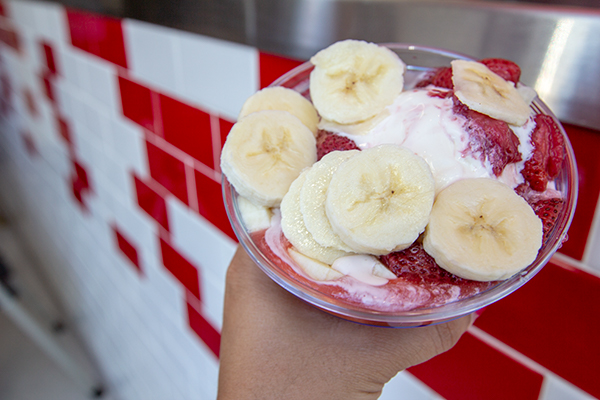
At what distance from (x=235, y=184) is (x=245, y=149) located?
0.05 metres

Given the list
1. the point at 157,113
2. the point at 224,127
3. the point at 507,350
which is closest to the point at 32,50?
the point at 157,113

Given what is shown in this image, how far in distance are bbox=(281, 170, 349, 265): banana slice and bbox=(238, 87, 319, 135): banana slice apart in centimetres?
15

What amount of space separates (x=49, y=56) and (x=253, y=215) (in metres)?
2.06

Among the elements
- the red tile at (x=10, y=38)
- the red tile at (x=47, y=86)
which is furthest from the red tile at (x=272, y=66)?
the red tile at (x=10, y=38)

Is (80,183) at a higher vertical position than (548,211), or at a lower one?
lower

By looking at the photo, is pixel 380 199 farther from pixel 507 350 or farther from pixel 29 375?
pixel 29 375

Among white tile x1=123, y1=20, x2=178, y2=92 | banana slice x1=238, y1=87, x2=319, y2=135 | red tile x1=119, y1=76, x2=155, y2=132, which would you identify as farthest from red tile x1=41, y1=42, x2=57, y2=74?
banana slice x1=238, y1=87, x2=319, y2=135

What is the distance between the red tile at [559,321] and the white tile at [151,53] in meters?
1.06

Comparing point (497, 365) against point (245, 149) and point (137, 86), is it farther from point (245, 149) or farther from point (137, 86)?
point (137, 86)

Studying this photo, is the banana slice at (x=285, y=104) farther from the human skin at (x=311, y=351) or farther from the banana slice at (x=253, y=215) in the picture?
the human skin at (x=311, y=351)

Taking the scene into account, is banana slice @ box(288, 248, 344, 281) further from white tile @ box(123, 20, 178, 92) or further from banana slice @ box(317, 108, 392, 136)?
white tile @ box(123, 20, 178, 92)

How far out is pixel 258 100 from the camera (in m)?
0.63

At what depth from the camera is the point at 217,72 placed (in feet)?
3.59

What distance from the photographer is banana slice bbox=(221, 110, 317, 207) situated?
0.55m
